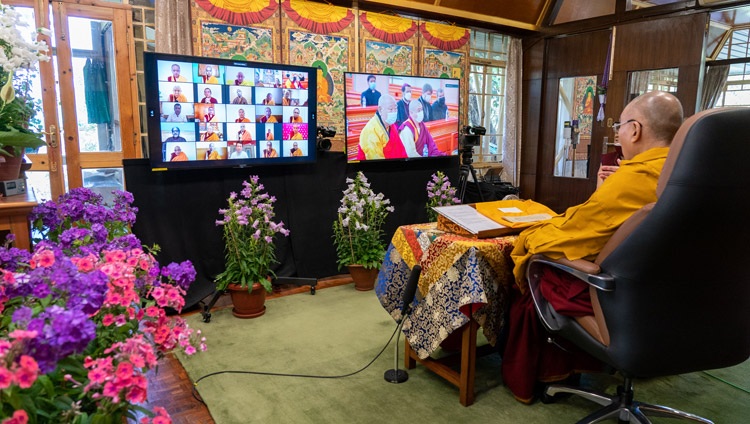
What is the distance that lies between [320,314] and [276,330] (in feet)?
1.22

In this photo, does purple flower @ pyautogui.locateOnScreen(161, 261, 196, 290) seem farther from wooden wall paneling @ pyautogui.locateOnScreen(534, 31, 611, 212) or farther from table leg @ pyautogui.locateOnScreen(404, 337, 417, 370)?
wooden wall paneling @ pyautogui.locateOnScreen(534, 31, 611, 212)

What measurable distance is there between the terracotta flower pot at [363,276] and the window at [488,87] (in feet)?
9.58

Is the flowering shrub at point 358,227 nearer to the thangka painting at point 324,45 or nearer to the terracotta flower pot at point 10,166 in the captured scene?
the thangka painting at point 324,45

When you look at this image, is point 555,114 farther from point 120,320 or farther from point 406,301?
point 120,320

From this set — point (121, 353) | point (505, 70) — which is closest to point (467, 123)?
point (505, 70)

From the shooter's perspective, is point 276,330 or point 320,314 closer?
point 276,330

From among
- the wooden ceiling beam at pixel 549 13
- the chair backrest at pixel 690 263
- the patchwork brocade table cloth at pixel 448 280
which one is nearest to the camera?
the chair backrest at pixel 690 263

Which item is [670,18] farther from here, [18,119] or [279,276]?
[18,119]

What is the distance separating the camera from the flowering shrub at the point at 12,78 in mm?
1664

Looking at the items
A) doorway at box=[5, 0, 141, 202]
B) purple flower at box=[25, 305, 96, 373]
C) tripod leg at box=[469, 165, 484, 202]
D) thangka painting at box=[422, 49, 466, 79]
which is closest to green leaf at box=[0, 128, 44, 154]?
purple flower at box=[25, 305, 96, 373]

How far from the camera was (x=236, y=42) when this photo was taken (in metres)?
4.18

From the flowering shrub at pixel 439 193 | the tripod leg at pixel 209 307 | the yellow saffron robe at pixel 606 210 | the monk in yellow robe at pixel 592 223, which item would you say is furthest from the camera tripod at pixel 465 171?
the yellow saffron robe at pixel 606 210

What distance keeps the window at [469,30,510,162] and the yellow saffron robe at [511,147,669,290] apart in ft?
14.4

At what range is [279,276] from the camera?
4.05 metres
